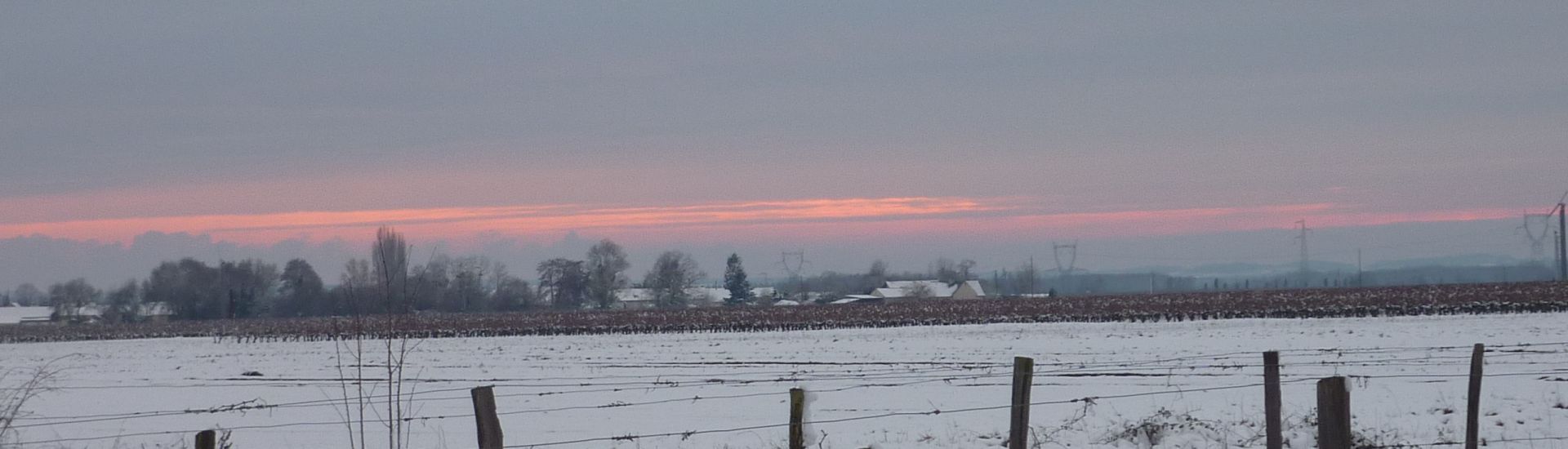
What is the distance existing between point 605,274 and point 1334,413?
14545 centimetres

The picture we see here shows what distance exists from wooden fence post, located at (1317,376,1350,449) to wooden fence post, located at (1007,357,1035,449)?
1.67 metres

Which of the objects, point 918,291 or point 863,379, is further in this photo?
point 918,291

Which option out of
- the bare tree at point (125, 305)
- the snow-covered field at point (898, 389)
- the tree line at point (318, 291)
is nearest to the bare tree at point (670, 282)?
the tree line at point (318, 291)

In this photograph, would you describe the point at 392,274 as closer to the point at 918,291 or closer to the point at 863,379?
the point at 863,379

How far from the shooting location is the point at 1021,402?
754 centimetres

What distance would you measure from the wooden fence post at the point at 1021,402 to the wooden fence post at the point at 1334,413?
1665 millimetres

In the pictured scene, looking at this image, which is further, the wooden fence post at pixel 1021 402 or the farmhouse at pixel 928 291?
the farmhouse at pixel 928 291

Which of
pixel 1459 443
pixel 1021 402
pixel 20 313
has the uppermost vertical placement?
pixel 1021 402

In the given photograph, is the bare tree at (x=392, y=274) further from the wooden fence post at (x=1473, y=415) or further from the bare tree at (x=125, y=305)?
the bare tree at (x=125, y=305)

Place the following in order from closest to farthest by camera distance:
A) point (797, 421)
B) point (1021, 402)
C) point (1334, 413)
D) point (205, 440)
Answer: point (205, 440)
point (1334, 413)
point (797, 421)
point (1021, 402)

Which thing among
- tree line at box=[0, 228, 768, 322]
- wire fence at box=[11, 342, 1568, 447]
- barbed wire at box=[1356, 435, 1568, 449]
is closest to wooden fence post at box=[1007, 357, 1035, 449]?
barbed wire at box=[1356, 435, 1568, 449]

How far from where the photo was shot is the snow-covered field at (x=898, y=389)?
12.4 meters

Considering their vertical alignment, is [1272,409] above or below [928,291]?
below

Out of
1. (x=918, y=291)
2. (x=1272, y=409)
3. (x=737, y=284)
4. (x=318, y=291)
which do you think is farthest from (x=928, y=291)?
(x=1272, y=409)
